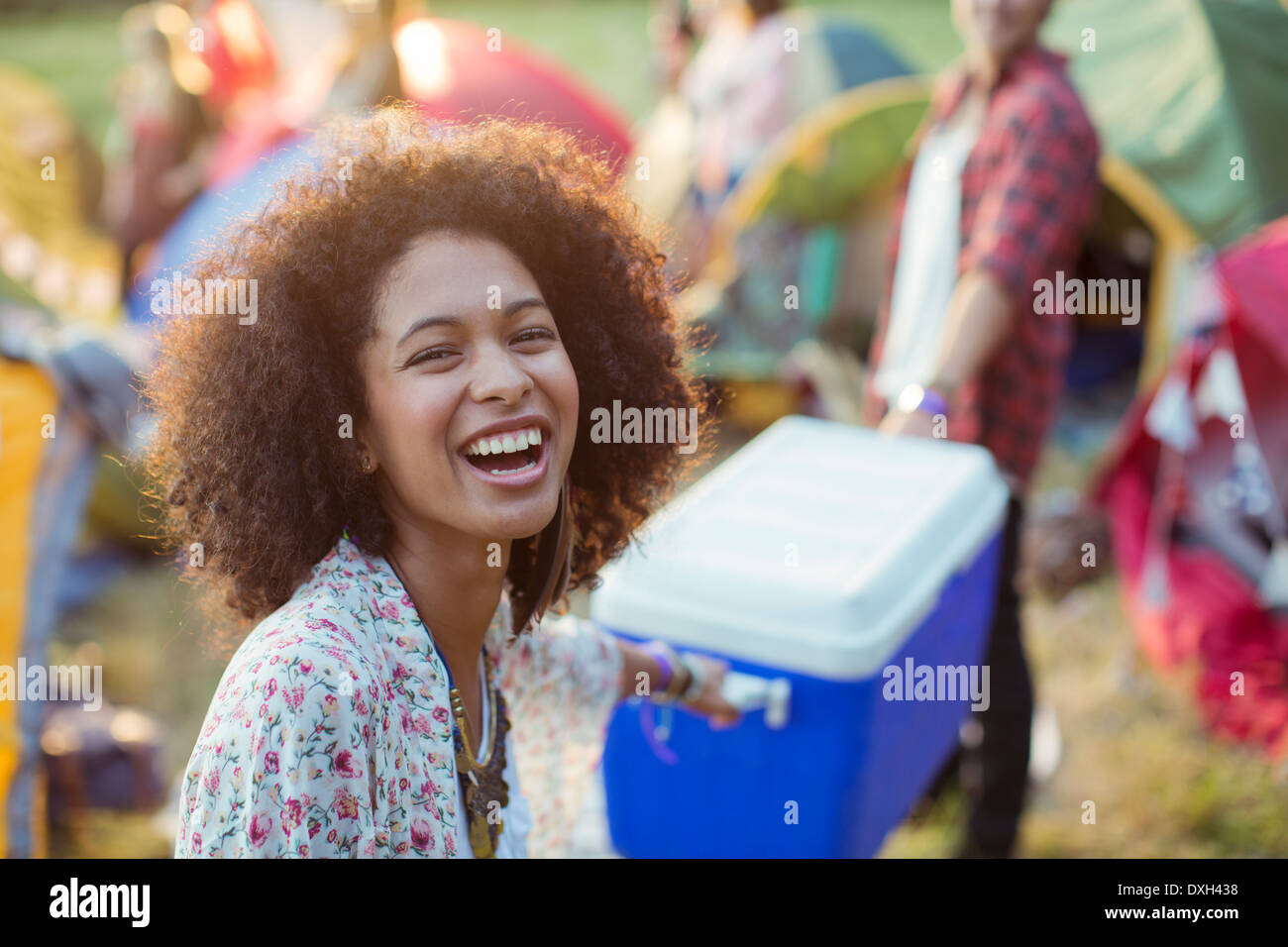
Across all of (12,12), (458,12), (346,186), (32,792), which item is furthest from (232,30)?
(12,12)

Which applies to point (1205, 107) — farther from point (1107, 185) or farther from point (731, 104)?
point (731, 104)

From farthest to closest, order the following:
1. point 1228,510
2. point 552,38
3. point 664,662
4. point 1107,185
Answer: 1. point 552,38
2. point 1107,185
3. point 1228,510
4. point 664,662

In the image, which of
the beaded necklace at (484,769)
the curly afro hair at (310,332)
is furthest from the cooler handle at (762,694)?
the curly afro hair at (310,332)

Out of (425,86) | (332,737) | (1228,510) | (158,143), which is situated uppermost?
(425,86)

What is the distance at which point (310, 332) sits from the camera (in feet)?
3.62

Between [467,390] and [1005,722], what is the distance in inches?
63.5

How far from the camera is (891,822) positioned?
1.80 m

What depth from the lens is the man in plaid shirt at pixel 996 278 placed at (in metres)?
1.99

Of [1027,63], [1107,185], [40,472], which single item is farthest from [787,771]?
[1107,185]

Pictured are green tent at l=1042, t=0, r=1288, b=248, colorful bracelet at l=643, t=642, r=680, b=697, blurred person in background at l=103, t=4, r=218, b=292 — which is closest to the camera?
colorful bracelet at l=643, t=642, r=680, b=697

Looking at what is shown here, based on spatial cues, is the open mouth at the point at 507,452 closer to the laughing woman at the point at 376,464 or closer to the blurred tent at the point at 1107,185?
the laughing woman at the point at 376,464

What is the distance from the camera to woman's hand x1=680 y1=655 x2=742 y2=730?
1.55 metres

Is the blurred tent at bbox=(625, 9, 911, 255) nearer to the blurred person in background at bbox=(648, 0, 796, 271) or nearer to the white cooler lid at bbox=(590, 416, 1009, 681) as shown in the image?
the blurred person in background at bbox=(648, 0, 796, 271)

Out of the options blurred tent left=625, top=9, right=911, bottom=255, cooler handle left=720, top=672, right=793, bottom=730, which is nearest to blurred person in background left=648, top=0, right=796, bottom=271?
blurred tent left=625, top=9, right=911, bottom=255
